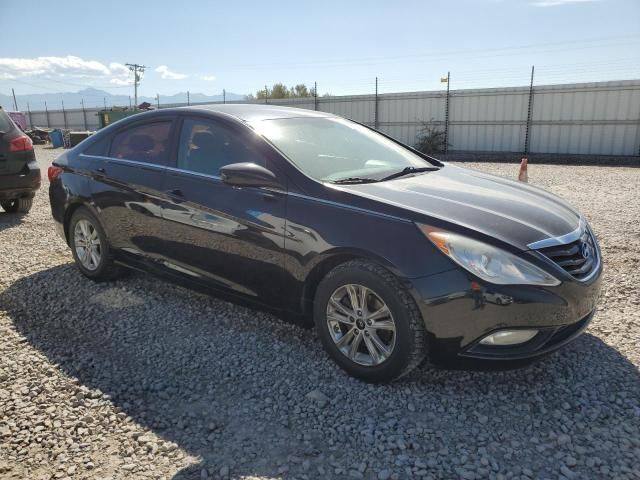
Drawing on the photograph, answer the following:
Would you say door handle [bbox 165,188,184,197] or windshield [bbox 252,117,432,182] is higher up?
windshield [bbox 252,117,432,182]

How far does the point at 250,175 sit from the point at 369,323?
116cm

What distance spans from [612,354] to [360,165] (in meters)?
2.07

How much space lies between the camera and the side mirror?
10.2ft

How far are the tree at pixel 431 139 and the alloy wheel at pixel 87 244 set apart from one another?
1686cm

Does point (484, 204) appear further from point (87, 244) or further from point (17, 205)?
point (17, 205)

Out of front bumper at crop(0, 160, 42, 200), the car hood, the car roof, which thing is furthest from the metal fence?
front bumper at crop(0, 160, 42, 200)

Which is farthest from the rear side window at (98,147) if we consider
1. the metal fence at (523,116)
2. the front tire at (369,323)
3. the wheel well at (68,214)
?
the metal fence at (523,116)

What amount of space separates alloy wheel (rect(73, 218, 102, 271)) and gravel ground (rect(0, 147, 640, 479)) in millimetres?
581

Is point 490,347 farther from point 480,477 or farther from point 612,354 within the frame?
point 612,354

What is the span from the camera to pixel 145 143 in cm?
416

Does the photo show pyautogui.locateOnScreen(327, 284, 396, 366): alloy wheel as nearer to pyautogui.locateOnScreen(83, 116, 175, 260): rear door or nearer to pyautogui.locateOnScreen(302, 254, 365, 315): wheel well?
pyautogui.locateOnScreen(302, 254, 365, 315): wheel well

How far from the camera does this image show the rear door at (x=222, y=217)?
3199 mm

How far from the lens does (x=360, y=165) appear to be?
3.58 meters

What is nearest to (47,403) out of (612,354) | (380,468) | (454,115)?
(380,468)
